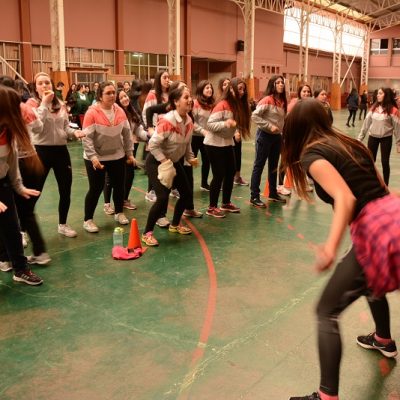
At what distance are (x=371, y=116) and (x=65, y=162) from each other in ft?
15.3

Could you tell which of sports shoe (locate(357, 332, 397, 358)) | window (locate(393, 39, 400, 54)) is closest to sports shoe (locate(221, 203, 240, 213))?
sports shoe (locate(357, 332, 397, 358))

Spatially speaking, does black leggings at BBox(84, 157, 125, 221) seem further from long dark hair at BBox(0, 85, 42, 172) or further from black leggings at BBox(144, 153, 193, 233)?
long dark hair at BBox(0, 85, 42, 172)

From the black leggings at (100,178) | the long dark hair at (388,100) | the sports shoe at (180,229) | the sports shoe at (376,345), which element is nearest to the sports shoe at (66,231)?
the black leggings at (100,178)

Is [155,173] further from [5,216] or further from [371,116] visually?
[371,116]

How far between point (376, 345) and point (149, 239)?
270cm

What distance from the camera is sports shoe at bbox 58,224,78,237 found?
541cm

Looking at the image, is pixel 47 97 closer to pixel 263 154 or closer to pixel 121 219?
pixel 121 219

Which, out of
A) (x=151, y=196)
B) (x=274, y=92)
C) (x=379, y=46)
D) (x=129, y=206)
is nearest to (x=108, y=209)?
(x=129, y=206)

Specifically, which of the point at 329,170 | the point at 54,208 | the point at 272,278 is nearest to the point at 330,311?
the point at 329,170

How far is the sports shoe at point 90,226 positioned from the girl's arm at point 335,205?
12.5 ft

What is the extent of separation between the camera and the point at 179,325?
342 centimetres

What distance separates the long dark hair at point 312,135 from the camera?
2.32m

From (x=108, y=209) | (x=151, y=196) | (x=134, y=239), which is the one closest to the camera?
(x=134, y=239)

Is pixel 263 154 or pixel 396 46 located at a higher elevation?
pixel 396 46
